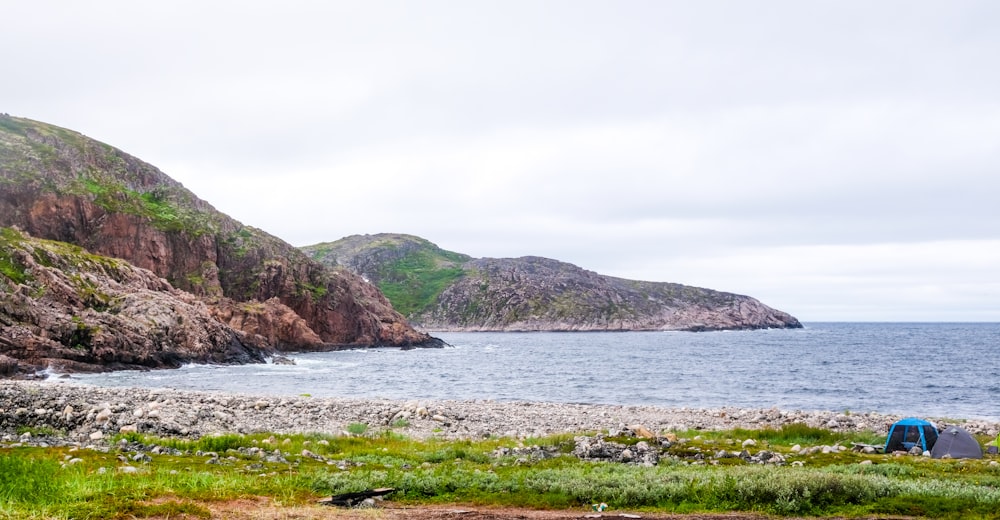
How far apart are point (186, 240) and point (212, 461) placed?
4682 inches

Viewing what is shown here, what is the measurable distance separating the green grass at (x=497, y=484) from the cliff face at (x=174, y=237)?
320ft

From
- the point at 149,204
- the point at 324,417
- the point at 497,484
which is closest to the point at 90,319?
the point at 324,417

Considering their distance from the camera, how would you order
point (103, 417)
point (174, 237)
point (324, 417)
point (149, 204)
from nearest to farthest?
point (103, 417)
point (324, 417)
point (174, 237)
point (149, 204)

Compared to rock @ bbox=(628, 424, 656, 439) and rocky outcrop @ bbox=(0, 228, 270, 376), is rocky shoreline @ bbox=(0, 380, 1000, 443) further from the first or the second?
rocky outcrop @ bbox=(0, 228, 270, 376)

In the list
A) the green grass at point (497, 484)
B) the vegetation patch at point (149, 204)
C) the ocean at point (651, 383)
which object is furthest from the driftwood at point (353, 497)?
the vegetation patch at point (149, 204)

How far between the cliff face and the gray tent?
102960 millimetres

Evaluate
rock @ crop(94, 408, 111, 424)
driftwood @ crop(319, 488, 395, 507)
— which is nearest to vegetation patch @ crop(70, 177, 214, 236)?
rock @ crop(94, 408, 111, 424)

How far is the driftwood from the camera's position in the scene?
1424 centimetres

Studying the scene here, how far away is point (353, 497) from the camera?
14.7 metres

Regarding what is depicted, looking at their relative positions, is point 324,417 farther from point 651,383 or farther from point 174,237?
point 174,237

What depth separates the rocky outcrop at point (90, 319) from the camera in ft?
202

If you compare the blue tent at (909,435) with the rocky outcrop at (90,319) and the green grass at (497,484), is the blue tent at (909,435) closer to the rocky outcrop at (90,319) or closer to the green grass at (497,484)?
the green grass at (497,484)

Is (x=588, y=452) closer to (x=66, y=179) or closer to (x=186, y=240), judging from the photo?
(x=186, y=240)

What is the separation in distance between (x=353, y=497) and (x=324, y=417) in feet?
60.6
